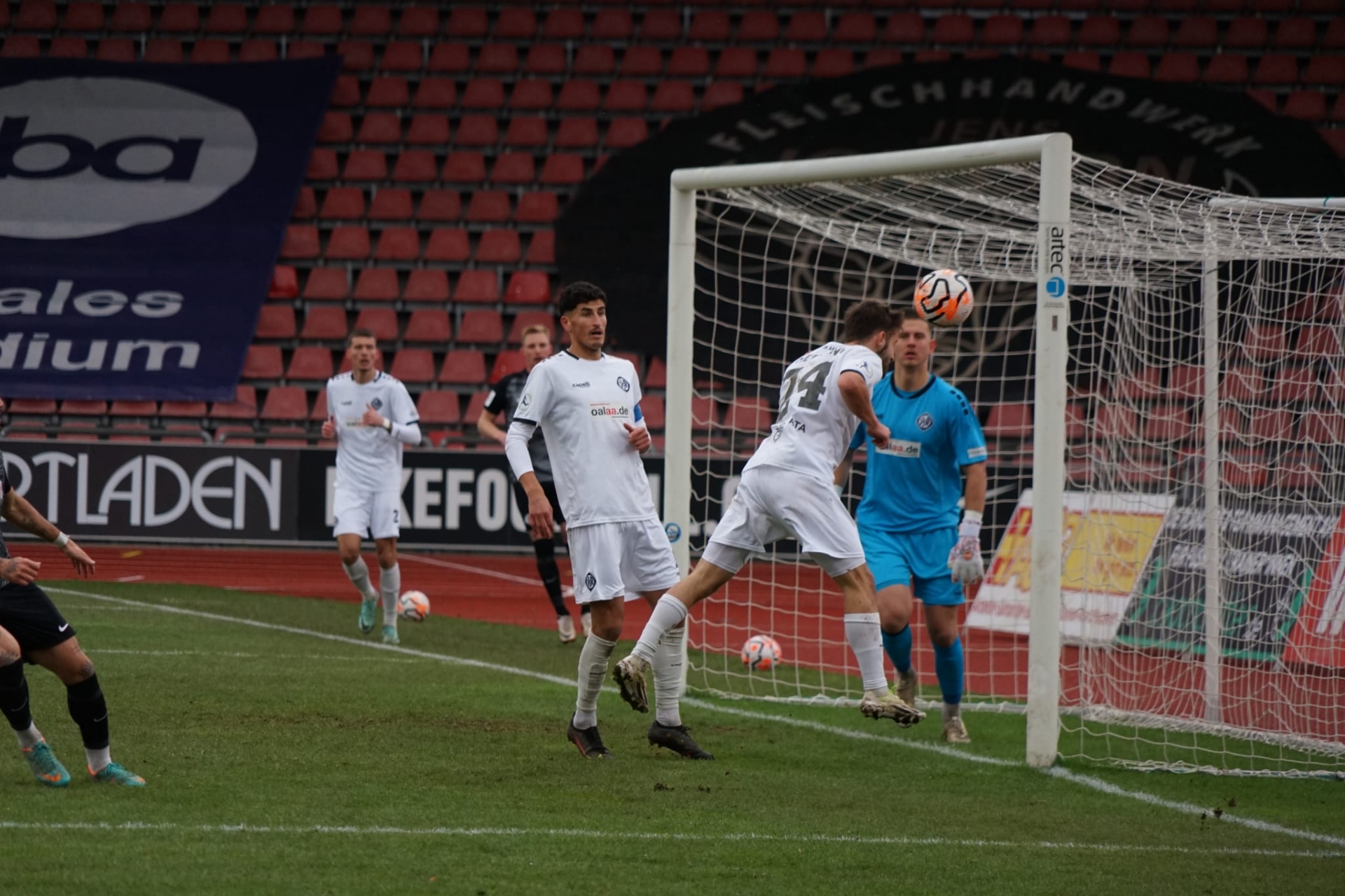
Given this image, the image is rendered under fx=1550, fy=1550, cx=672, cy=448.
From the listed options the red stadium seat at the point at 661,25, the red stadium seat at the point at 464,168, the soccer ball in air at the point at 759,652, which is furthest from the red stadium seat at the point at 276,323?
the soccer ball in air at the point at 759,652

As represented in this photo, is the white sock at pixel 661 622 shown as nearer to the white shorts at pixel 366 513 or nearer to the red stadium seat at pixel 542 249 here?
the white shorts at pixel 366 513

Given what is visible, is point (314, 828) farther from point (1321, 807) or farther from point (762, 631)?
point (762, 631)

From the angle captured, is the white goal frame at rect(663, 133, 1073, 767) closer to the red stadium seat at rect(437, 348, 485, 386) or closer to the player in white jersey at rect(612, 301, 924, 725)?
the player in white jersey at rect(612, 301, 924, 725)

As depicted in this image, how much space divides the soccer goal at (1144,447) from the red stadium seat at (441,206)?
9.96m

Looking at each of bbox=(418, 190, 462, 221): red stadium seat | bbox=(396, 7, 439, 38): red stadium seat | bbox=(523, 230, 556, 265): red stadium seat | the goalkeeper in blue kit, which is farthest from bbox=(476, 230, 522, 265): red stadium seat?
the goalkeeper in blue kit

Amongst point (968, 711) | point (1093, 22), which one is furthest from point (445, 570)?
point (1093, 22)

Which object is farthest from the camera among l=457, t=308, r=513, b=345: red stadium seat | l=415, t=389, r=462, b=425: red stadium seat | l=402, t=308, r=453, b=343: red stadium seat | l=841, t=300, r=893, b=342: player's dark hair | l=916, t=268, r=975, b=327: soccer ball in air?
l=402, t=308, r=453, b=343: red stadium seat

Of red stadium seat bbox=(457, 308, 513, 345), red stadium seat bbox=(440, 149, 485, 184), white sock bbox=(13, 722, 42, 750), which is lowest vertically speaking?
white sock bbox=(13, 722, 42, 750)

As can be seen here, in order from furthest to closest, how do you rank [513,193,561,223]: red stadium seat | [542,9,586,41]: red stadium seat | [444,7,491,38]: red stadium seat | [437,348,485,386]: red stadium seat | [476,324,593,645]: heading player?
[444,7,491,38]: red stadium seat < [542,9,586,41]: red stadium seat < [513,193,561,223]: red stadium seat < [437,348,485,386]: red stadium seat < [476,324,593,645]: heading player

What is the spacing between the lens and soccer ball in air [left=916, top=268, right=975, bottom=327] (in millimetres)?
8266

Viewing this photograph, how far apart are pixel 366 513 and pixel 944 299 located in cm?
539

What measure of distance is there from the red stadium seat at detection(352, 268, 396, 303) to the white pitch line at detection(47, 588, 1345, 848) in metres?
6.82

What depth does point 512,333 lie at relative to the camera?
62.4 ft

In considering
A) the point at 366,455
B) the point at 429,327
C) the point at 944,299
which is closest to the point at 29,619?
the point at 944,299
